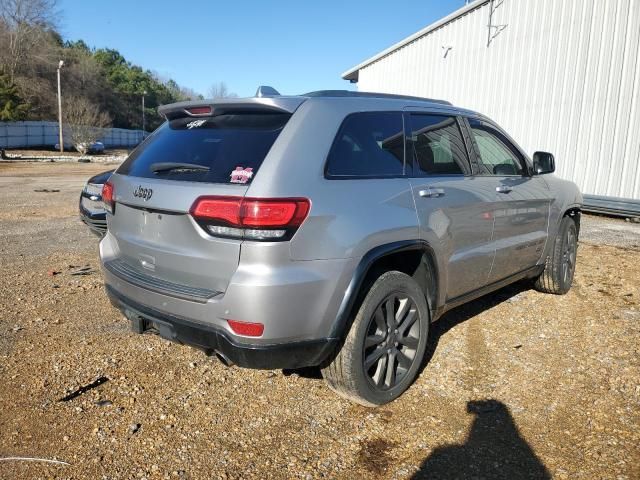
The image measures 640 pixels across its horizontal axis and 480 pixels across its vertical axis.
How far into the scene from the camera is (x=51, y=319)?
14.8ft

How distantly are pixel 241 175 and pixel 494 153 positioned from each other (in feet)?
8.51

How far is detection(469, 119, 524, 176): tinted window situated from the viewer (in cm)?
420

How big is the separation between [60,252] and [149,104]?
8117 centimetres

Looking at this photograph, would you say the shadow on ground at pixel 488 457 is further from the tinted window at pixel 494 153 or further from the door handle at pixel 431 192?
the tinted window at pixel 494 153

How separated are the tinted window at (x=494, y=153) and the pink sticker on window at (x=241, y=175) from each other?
2.15m

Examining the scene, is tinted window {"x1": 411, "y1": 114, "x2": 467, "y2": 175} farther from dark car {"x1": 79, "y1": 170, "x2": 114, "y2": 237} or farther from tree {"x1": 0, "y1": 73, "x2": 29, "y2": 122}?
tree {"x1": 0, "y1": 73, "x2": 29, "y2": 122}

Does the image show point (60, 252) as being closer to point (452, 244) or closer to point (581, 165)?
point (452, 244)

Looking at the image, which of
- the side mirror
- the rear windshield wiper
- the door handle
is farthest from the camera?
the side mirror

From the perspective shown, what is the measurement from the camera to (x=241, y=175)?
8.76ft

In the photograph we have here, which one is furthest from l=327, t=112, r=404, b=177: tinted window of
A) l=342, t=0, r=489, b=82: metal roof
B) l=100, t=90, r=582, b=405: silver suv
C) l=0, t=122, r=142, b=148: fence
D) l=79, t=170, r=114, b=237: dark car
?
l=0, t=122, r=142, b=148: fence

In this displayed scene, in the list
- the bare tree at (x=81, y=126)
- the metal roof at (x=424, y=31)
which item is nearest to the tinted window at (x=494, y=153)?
the metal roof at (x=424, y=31)

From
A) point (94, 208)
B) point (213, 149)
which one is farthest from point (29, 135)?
point (213, 149)

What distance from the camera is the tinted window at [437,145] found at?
3522 millimetres

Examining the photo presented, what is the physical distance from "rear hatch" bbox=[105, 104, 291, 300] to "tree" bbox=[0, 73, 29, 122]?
4615cm
